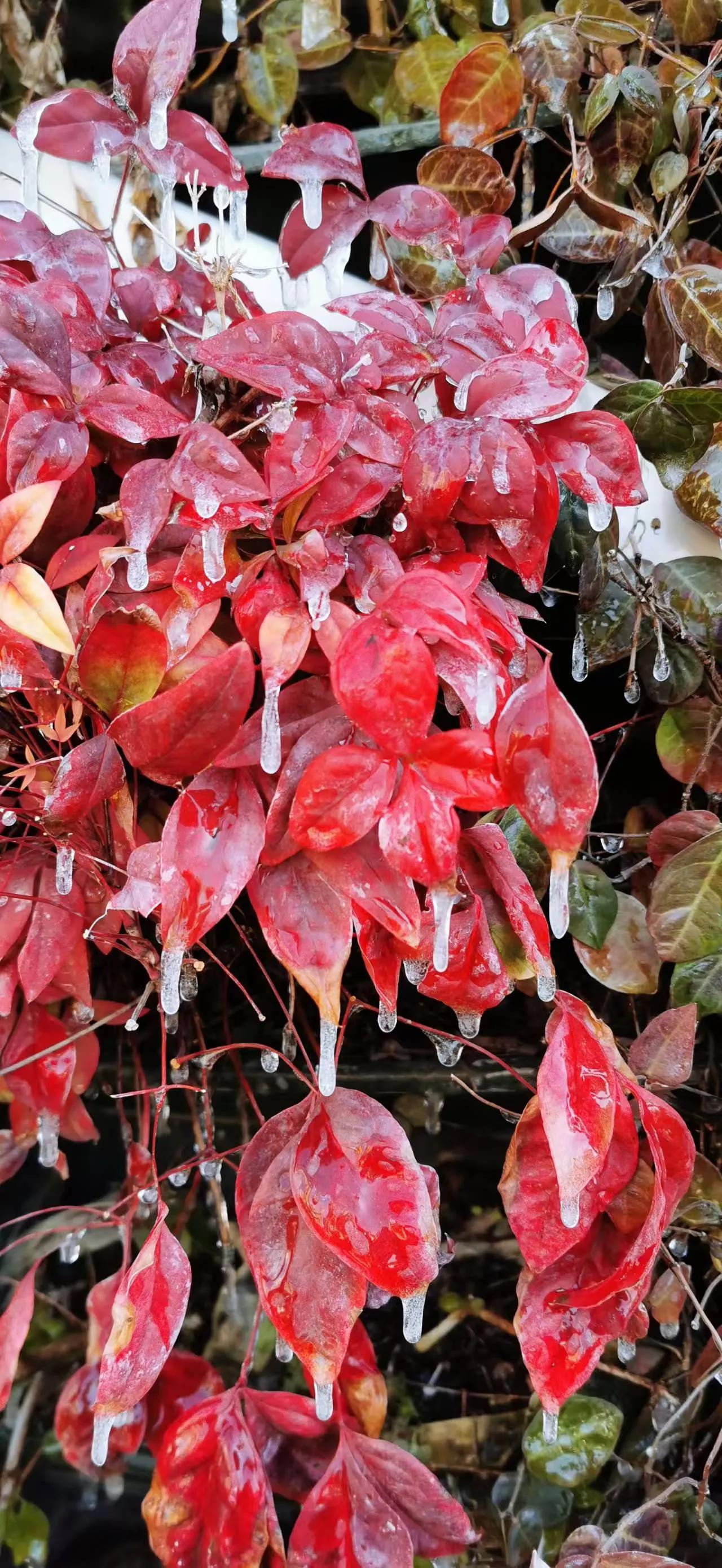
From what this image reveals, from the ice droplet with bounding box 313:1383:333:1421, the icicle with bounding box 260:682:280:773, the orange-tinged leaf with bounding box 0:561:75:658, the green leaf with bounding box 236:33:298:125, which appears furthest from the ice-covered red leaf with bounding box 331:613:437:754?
the green leaf with bounding box 236:33:298:125

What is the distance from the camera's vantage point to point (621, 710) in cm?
89

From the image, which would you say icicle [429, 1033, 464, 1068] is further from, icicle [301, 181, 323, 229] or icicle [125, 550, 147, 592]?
icicle [301, 181, 323, 229]

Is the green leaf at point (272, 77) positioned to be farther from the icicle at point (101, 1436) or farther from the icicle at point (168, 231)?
the icicle at point (101, 1436)

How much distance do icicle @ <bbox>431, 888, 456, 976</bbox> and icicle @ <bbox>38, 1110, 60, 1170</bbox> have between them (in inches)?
15.9

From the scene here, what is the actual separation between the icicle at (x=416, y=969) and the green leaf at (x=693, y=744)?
1.09 ft

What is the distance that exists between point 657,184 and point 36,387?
0.57 m

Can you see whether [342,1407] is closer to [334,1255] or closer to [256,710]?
[334,1255]

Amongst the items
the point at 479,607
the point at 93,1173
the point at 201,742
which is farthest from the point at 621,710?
the point at 93,1173

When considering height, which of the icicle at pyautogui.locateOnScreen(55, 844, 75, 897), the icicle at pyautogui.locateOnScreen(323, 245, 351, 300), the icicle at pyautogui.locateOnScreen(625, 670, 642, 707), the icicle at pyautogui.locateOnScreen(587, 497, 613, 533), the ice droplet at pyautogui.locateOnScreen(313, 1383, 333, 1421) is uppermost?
the icicle at pyautogui.locateOnScreen(323, 245, 351, 300)

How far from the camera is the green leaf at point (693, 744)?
758 millimetres

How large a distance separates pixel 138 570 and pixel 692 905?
1.44ft

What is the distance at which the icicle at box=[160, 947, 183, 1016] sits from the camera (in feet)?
1.48

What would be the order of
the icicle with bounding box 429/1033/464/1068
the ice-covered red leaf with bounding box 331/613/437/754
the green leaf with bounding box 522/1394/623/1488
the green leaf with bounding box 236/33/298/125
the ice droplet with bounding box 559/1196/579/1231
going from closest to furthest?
the ice-covered red leaf with bounding box 331/613/437/754 → the ice droplet with bounding box 559/1196/579/1231 → the icicle with bounding box 429/1033/464/1068 → the green leaf with bounding box 522/1394/623/1488 → the green leaf with bounding box 236/33/298/125

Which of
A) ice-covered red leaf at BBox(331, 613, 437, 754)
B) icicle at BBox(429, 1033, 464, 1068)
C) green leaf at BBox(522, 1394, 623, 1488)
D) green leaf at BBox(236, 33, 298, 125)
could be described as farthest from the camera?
green leaf at BBox(236, 33, 298, 125)
